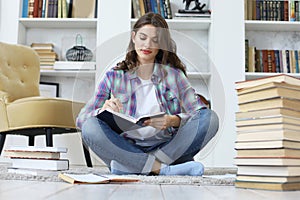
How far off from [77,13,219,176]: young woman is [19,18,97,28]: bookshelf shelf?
1588 mm

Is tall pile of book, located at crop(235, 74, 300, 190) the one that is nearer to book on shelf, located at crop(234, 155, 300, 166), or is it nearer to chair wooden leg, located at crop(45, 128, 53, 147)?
book on shelf, located at crop(234, 155, 300, 166)

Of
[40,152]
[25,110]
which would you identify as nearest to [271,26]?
[25,110]

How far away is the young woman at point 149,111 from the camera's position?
1.74m

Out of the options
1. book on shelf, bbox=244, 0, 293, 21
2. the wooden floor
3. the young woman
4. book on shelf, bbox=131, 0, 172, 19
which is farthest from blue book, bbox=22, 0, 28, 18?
the wooden floor

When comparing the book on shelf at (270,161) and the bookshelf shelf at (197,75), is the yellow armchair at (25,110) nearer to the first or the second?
the bookshelf shelf at (197,75)

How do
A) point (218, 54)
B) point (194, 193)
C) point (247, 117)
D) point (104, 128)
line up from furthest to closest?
point (218, 54), point (104, 128), point (247, 117), point (194, 193)

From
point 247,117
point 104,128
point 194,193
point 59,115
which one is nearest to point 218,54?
point 59,115

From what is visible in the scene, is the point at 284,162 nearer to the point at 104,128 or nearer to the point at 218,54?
the point at 104,128

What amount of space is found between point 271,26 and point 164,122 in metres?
2.00

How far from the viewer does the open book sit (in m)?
1.62

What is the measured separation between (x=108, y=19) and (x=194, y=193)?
2.39 metres

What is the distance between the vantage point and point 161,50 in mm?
1713

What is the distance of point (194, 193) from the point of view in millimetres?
1109

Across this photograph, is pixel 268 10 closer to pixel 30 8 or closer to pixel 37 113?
pixel 30 8
